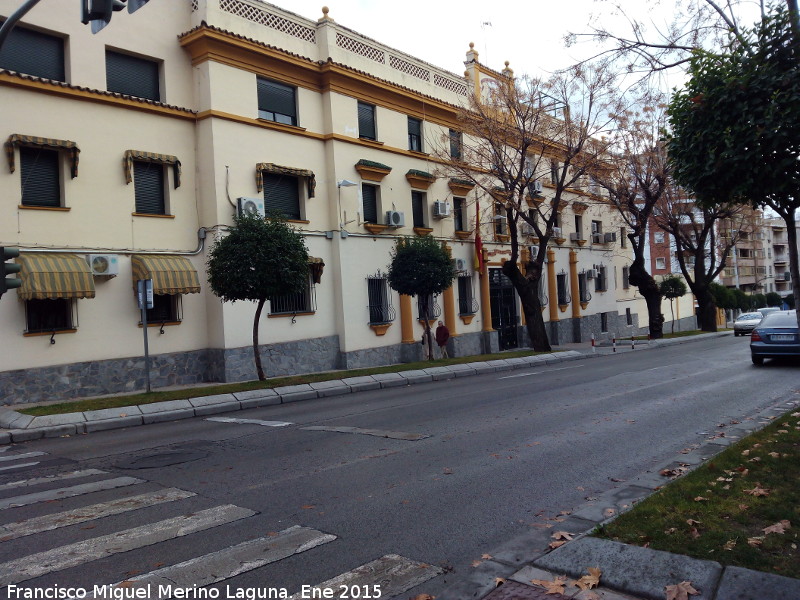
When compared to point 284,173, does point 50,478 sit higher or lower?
lower

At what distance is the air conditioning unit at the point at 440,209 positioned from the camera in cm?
2625

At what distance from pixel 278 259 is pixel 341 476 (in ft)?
31.8

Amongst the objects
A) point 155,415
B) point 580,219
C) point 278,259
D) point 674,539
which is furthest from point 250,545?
point 580,219

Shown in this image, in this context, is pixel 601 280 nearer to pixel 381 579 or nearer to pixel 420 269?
pixel 420 269

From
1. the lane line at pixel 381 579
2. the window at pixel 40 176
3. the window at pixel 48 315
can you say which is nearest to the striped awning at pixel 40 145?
the window at pixel 40 176

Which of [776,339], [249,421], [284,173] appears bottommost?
[249,421]

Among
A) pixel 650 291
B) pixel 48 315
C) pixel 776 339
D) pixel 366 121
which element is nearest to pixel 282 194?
pixel 366 121

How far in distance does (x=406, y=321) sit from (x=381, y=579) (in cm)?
2008

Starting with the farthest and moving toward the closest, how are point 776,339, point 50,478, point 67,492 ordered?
point 776,339
point 50,478
point 67,492

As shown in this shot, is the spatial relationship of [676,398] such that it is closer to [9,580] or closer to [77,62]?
[9,580]

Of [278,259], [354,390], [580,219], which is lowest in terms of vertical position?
[354,390]

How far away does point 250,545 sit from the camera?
5.11 metres

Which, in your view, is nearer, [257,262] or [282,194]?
[257,262]

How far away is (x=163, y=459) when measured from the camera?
8.75 m
